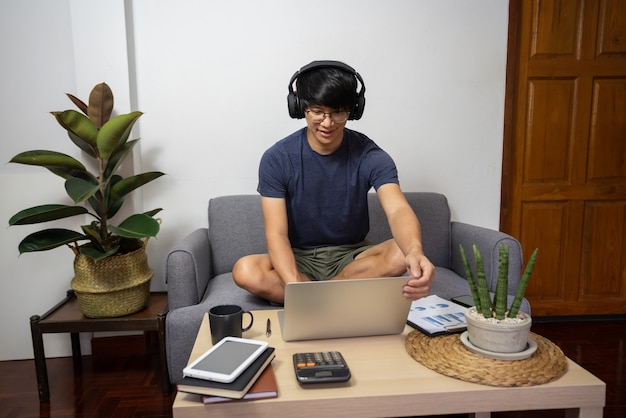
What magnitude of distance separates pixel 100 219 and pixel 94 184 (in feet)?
0.54

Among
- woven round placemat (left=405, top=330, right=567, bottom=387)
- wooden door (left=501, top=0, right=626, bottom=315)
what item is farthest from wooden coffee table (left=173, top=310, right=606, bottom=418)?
wooden door (left=501, top=0, right=626, bottom=315)

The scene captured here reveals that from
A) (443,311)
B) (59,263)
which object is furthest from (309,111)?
(59,263)

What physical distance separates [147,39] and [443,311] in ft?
6.30

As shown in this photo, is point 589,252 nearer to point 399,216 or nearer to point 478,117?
point 478,117

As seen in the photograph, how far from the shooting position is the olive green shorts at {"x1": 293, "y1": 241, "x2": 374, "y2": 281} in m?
1.77

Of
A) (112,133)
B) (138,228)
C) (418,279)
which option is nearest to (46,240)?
(138,228)

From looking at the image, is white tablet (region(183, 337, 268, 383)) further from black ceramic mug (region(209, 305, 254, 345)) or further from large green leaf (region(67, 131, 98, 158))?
large green leaf (region(67, 131, 98, 158))

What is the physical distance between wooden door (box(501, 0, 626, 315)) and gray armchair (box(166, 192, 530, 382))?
559 millimetres

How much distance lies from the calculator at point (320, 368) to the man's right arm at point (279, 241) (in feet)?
1.63

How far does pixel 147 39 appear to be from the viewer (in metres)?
2.22

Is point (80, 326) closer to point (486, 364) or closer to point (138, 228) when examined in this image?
point (138, 228)

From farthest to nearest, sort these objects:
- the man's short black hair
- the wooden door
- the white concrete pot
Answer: the wooden door
the man's short black hair
the white concrete pot

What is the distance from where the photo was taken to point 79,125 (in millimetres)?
1760

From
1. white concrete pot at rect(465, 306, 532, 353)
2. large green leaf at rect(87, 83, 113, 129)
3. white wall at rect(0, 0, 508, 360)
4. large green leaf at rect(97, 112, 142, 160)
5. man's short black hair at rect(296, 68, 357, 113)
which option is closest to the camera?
white concrete pot at rect(465, 306, 532, 353)
